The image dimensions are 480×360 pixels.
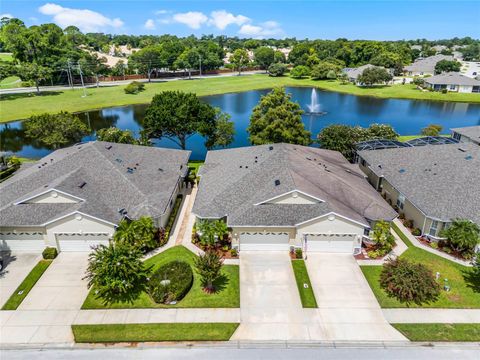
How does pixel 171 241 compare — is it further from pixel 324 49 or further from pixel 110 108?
pixel 324 49

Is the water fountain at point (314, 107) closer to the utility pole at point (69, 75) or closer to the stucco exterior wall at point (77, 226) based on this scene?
the stucco exterior wall at point (77, 226)

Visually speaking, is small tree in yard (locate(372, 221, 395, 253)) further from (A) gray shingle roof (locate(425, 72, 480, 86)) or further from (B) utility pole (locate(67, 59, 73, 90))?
(B) utility pole (locate(67, 59, 73, 90))

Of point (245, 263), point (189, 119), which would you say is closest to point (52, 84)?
point (189, 119)

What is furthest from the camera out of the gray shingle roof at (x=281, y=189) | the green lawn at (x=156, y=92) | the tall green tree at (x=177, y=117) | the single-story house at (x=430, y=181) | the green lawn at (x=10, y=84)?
the green lawn at (x=10, y=84)

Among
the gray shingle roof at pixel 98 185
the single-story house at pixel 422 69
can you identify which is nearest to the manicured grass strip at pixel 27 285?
the gray shingle roof at pixel 98 185

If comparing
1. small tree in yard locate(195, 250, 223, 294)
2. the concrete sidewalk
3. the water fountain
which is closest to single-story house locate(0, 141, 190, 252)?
small tree in yard locate(195, 250, 223, 294)

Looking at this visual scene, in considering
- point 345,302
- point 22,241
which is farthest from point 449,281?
point 22,241
